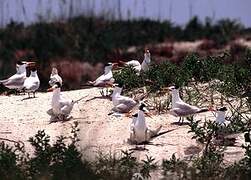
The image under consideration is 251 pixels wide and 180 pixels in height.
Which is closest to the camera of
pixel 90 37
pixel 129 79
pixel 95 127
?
pixel 95 127

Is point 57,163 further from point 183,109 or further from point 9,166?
point 183,109

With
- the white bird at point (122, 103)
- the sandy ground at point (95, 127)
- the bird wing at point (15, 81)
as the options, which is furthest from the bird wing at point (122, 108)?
the bird wing at point (15, 81)

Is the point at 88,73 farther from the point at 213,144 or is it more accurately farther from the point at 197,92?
the point at 213,144

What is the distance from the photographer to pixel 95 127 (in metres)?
10.6

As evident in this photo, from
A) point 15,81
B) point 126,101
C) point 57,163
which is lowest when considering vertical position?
point 15,81

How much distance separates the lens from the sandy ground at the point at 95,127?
9.45 metres

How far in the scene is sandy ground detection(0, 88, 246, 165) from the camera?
9453 mm

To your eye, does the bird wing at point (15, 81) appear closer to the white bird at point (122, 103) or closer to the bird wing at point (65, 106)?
the bird wing at point (65, 106)

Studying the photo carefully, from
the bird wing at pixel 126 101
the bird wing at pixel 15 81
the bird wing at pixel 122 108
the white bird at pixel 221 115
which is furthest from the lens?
the bird wing at pixel 15 81

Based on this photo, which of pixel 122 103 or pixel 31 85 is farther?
pixel 31 85

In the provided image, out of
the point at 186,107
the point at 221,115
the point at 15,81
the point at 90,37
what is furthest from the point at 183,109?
the point at 90,37

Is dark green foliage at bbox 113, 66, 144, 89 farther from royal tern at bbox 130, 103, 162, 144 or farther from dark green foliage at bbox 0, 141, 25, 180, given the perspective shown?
dark green foliage at bbox 0, 141, 25, 180

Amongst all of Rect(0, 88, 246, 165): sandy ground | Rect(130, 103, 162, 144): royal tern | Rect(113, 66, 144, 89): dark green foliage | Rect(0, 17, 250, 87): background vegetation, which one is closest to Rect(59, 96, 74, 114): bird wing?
Rect(0, 88, 246, 165): sandy ground

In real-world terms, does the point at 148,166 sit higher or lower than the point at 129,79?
higher
